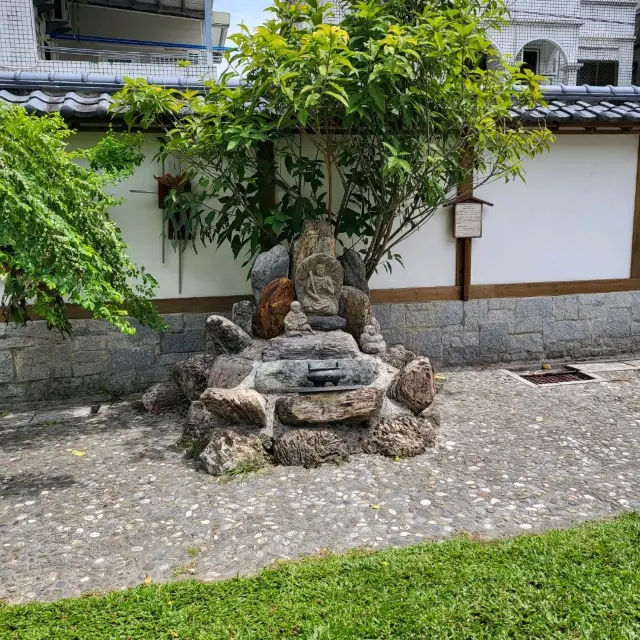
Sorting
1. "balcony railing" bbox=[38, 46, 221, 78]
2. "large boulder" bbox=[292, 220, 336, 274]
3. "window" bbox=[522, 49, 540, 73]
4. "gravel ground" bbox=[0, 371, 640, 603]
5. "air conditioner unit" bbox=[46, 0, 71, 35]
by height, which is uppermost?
"window" bbox=[522, 49, 540, 73]

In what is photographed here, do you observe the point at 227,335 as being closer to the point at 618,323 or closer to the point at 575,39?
the point at 618,323

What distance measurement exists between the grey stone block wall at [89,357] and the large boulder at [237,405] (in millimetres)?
2250

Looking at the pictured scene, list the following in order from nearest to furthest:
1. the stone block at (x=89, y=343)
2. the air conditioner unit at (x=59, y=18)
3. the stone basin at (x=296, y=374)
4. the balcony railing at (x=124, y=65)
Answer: the stone basin at (x=296, y=374)
the stone block at (x=89, y=343)
the balcony railing at (x=124, y=65)
the air conditioner unit at (x=59, y=18)

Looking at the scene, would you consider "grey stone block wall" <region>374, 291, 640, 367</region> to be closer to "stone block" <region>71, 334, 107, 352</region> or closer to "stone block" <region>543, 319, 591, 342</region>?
"stone block" <region>543, 319, 591, 342</region>

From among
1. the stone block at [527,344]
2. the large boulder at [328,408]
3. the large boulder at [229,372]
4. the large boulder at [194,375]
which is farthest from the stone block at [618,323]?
the large boulder at [194,375]

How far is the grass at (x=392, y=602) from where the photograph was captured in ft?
9.01

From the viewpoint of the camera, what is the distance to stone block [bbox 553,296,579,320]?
8141 mm

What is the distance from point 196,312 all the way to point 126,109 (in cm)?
233

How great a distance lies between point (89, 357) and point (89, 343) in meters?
0.16

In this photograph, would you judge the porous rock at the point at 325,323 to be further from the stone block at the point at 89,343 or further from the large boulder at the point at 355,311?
the stone block at the point at 89,343

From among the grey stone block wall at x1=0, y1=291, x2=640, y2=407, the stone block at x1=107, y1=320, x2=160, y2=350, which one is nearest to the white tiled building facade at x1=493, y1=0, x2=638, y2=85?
the grey stone block wall at x1=0, y1=291, x2=640, y2=407

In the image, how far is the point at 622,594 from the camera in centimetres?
295

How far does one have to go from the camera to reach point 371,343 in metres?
5.80

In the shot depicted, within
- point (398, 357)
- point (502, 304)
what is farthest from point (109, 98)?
point (502, 304)
